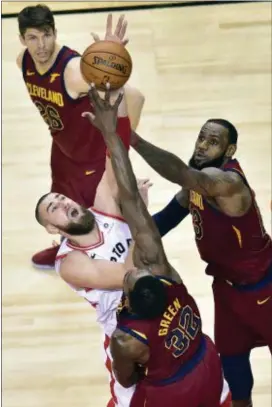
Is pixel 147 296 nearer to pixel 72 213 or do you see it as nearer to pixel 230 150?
pixel 72 213

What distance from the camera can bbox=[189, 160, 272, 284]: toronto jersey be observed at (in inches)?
130

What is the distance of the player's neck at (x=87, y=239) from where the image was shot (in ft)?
11.1

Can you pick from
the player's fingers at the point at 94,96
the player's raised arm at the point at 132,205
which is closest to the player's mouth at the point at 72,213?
the player's raised arm at the point at 132,205

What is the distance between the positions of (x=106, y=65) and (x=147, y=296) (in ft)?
3.39

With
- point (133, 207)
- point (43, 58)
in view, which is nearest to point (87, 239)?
point (133, 207)

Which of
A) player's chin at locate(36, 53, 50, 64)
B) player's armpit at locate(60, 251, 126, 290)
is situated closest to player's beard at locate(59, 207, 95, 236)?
player's armpit at locate(60, 251, 126, 290)

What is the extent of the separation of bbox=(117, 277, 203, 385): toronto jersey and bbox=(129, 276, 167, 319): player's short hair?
80 mm

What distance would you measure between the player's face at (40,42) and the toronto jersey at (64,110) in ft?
0.26

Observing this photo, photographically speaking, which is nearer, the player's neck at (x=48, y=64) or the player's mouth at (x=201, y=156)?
the player's mouth at (x=201, y=156)

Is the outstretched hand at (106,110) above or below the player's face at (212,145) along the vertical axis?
above

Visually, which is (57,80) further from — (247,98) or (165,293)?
(247,98)

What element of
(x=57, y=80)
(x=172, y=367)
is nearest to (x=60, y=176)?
(x=57, y=80)

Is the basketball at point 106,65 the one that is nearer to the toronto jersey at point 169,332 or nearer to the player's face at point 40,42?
the player's face at point 40,42

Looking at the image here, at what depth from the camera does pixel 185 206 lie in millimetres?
3684
